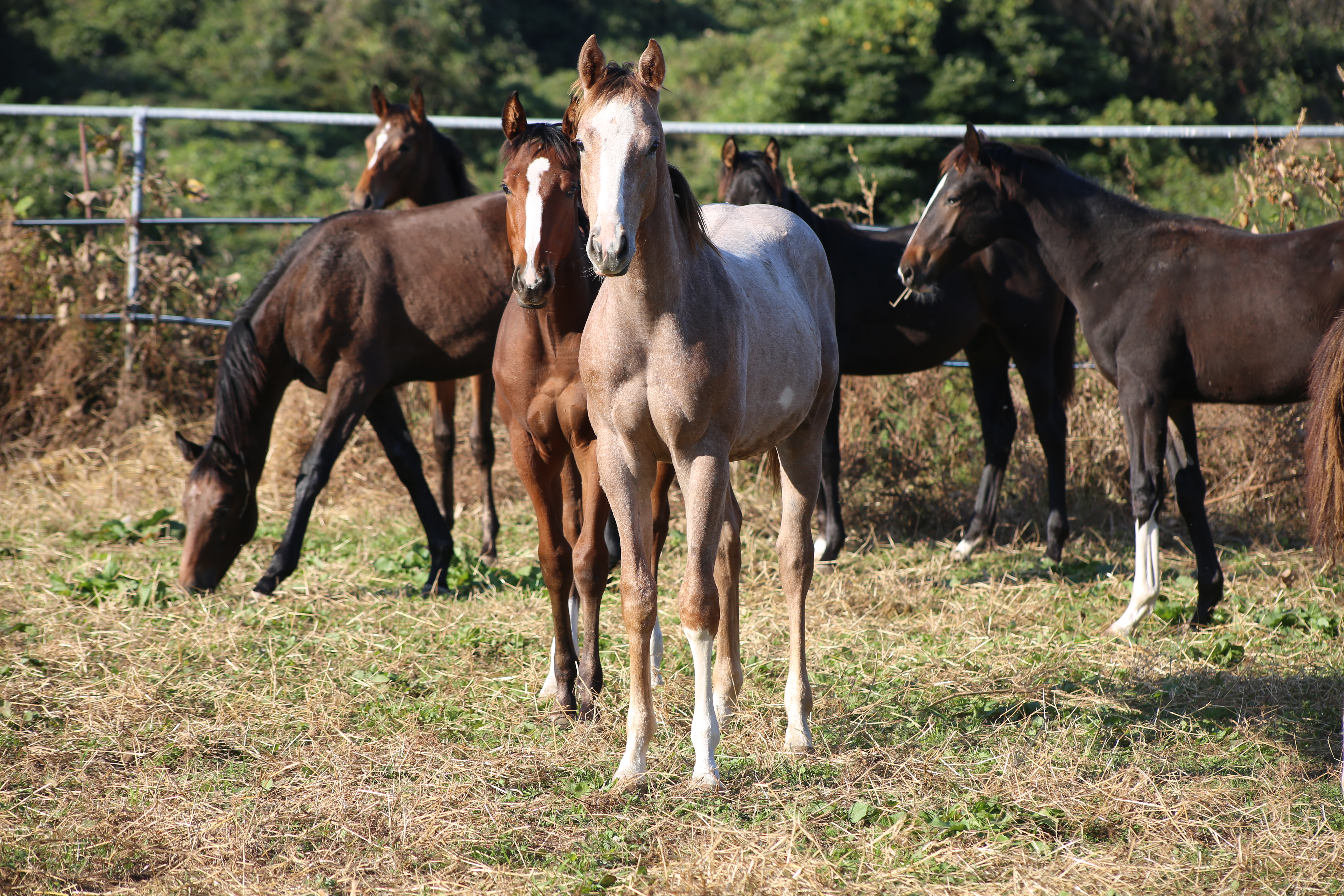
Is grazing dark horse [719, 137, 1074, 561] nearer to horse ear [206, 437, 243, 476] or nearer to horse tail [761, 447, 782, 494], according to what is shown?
horse tail [761, 447, 782, 494]

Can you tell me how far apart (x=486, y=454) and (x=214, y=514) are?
1397 mm

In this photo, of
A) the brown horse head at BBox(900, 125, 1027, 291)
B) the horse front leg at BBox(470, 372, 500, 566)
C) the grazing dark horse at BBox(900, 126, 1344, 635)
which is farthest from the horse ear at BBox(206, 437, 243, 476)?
the grazing dark horse at BBox(900, 126, 1344, 635)

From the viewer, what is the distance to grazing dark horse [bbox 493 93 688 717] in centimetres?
313

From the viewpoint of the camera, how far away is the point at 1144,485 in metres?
4.40

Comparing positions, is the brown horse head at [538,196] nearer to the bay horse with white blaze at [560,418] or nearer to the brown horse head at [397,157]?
the bay horse with white blaze at [560,418]

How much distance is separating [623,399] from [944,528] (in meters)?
3.68

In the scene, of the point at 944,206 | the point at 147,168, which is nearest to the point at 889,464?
the point at 944,206

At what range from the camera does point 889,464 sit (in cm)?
606

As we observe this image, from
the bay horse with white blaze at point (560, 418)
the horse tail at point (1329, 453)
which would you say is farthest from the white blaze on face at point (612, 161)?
the horse tail at point (1329, 453)

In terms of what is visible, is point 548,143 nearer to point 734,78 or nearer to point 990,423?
point 990,423

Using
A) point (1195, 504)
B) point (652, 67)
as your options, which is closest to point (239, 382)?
point (652, 67)

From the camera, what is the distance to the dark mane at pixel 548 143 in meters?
3.12

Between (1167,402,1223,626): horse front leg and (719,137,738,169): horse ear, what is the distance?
2.48m

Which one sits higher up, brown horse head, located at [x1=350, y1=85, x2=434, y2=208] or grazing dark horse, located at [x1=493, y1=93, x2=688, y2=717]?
brown horse head, located at [x1=350, y1=85, x2=434, y2=208]
